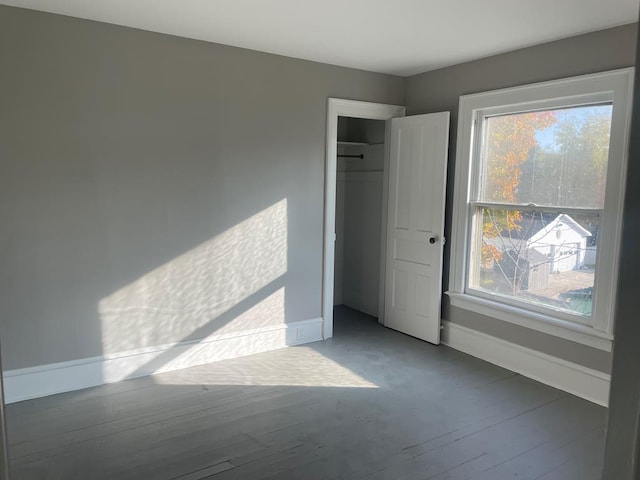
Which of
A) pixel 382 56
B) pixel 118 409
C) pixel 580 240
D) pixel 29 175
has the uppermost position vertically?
pixel 382 56

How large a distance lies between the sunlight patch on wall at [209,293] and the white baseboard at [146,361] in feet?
0.21

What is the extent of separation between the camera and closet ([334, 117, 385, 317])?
524 centimetres

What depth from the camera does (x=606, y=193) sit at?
3.16 m

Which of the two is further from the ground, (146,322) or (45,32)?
(45,32)

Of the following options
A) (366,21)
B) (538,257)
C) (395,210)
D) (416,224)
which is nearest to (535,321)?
(538,257)

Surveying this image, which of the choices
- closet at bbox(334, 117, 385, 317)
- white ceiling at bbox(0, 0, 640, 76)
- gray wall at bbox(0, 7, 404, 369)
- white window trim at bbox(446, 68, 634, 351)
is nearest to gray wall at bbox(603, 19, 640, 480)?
white window trim at bbox(446, 68, 634, 351)

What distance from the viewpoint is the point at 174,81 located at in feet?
11.8

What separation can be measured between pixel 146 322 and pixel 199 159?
1.30 m

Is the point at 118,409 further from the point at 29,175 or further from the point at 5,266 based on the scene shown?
the point at 29,175

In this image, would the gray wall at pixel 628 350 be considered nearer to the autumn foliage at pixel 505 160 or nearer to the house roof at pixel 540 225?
the house roof at pixel 540 225

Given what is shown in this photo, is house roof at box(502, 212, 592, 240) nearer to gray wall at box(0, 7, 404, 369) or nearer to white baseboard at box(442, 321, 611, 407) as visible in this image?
white baseboard at box(442, 321, 611, 407)

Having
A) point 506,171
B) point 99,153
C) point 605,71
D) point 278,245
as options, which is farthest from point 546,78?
point 99,153

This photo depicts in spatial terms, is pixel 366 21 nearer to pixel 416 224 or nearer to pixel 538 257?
pixel 416 224

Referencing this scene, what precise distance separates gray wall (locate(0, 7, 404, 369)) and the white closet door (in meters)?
0.75
